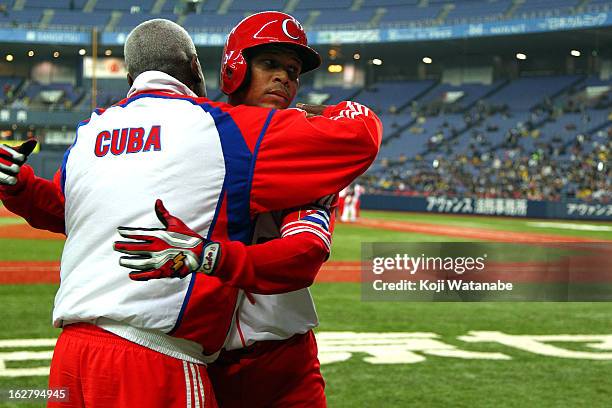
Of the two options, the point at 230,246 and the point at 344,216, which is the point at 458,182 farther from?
the point at 230,246

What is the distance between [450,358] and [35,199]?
5.48 metres

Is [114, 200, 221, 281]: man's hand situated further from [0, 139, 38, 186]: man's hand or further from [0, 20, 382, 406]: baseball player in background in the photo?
[0, 139, 38, 186]: man's hand

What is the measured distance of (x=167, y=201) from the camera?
2293 mm

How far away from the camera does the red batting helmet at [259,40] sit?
2.79 m

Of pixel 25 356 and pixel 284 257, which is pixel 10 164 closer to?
pixel 284 257

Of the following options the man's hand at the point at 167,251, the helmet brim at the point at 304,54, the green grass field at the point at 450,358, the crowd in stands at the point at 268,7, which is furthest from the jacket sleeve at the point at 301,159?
the crowd in stands at the point at 268,7

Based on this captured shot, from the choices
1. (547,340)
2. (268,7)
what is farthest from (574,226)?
(268,7)

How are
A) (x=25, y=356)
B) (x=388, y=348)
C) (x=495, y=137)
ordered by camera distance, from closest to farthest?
(x=25, y=356) → (x=388, y=348) → (x=495, y=137)

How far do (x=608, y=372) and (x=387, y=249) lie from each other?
10726 mm

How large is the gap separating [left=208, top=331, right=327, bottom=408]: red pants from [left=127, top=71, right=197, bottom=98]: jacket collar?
2.96 feet

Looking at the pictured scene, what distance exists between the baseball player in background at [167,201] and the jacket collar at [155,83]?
7 centimetres

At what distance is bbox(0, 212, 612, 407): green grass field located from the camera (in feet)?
20.3

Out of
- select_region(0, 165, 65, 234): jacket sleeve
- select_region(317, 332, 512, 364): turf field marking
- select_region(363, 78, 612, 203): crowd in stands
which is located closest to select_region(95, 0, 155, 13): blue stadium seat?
select_region(363, 78, 612, 203): crowd in stands

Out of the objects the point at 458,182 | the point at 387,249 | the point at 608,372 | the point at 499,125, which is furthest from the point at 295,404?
the point at 499,125
